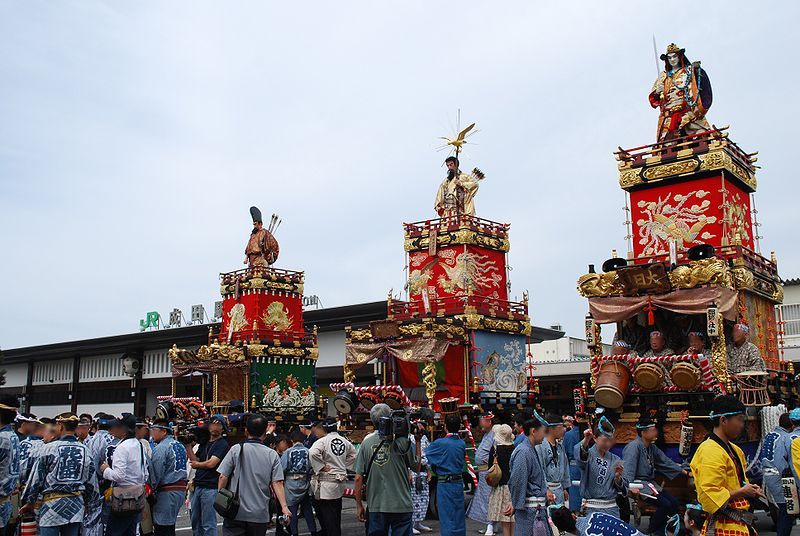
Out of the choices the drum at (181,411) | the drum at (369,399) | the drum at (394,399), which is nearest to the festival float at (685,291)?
the drum at (394,399)

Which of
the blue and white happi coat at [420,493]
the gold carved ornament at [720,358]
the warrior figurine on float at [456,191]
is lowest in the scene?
the blue and white happi coat at [420,493]

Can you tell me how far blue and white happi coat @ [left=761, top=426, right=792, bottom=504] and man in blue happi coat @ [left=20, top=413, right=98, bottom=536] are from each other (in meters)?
8.23

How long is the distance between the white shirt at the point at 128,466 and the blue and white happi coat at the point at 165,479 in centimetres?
38

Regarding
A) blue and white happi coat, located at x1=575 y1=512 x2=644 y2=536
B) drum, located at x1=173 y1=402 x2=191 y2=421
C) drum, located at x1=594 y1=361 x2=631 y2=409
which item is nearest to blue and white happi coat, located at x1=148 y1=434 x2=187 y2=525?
blue and white happi coat, located at x1=575 y1=512 x2=644 y2=536

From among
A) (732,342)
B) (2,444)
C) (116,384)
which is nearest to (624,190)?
(732,342)

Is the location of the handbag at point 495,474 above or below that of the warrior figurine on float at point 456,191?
below

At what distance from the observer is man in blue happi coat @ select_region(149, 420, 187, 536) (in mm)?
9180

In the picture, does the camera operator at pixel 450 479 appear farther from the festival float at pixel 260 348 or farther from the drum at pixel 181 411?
the festival float at pixel 260 348

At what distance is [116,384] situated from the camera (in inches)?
1533

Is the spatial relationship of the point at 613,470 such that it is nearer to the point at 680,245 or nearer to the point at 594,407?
the point at 594,407

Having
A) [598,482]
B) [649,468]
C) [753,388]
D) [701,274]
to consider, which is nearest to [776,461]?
[649,468]

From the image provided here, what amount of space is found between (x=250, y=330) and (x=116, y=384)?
49.7ft

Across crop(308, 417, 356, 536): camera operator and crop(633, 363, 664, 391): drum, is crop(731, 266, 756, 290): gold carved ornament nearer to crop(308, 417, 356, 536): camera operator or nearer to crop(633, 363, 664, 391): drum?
crop(633, 363, 664, 391): drum

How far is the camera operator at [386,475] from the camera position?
26.1ft
